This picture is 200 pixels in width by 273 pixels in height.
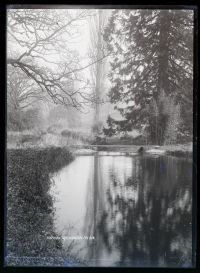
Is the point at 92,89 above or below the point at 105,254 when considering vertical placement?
above

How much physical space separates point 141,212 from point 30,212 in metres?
0.70

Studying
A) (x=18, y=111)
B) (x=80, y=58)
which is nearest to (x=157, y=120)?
(x=80, y=58)

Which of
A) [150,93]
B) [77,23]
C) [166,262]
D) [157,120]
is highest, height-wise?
[77,23]

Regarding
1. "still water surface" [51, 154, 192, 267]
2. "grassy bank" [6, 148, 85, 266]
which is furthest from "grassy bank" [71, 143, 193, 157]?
"grassy bank" [6, 148, 85, 266]

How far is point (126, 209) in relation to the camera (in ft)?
9.22

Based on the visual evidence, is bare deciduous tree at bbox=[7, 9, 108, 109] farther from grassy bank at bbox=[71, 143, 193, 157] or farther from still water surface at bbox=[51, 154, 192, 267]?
still water surface at bbox=[51, 154, 192, 267]

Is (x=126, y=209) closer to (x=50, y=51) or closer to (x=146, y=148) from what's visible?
(x=146, y=148)

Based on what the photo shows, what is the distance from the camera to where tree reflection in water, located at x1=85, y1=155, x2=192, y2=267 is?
2.76 metres

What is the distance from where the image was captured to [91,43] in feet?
9.24

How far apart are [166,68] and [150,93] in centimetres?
19

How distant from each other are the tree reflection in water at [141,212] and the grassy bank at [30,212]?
247 mm

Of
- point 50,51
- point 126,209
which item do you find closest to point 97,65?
point 50,51

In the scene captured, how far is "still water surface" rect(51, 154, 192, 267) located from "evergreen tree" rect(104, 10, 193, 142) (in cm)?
26

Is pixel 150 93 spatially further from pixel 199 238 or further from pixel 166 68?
pixel 199 238
